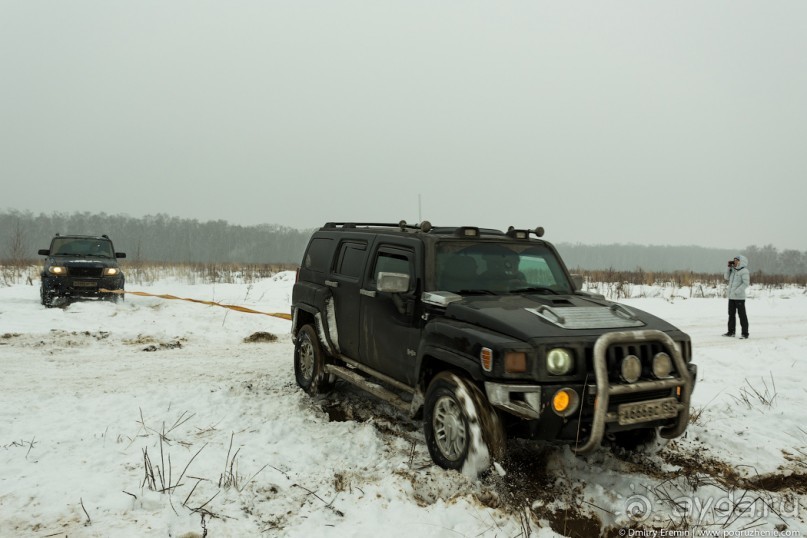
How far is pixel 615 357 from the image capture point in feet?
12.6

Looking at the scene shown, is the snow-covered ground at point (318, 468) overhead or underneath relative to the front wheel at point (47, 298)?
underneath

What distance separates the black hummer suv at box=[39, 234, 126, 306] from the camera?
46.2 feet

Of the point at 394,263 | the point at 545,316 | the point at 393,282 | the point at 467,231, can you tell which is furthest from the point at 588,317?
the point at 394,263

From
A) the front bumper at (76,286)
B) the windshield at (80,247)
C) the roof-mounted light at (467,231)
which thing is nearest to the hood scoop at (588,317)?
the roof-mounted light at (467,231)

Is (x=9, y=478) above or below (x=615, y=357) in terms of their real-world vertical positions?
below

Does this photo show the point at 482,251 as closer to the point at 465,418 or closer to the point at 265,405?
the point at 465,418

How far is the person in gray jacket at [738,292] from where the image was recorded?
11.8 m

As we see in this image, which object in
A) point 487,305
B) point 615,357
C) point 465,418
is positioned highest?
point 487,305

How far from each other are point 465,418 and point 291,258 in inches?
5008

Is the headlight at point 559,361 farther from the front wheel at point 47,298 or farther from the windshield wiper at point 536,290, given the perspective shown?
the front wheel at point 47,298

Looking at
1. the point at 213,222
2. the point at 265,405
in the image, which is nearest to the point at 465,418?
the point at 265,405

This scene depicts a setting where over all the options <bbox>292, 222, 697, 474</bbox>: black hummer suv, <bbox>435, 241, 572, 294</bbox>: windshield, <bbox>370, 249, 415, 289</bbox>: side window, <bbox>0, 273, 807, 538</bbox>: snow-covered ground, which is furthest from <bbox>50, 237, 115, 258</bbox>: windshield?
<bbox>435, 241, 572, 294</bbox>: windshield

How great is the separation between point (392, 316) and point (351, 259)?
127 cm

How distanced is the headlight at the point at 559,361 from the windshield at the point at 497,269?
122 cm
